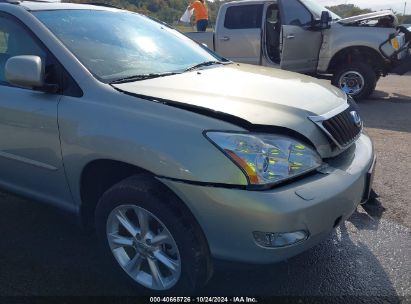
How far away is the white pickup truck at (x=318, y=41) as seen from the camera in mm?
7754

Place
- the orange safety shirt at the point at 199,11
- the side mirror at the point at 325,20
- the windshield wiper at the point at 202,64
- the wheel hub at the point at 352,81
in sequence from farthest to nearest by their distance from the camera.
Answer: the orange safety shirt at the point at 199,11 < the wheel hub at the point at 352,81 < the side mirror at the point at 325,20 < the windshield wiper at the point at 202,64

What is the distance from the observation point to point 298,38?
781 cm

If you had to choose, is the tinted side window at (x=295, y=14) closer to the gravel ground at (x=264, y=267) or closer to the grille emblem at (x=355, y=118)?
Answer: the gravel ground at (x=264, y=267)

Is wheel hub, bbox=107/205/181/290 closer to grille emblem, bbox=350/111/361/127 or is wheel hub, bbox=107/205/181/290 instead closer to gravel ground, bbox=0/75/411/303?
gravel ground, bbox=0/75/411/303

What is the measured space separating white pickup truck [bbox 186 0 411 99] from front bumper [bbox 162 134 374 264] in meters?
5.86

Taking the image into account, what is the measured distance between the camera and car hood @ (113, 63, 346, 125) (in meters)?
2.34

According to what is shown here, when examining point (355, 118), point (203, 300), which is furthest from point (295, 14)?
point (203, 300)

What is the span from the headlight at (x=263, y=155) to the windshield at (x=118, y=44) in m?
0.97

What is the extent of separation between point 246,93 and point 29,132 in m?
1.42

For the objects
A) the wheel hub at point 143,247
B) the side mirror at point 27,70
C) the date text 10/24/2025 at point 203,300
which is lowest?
the date text 10/24/2025 at point 203,300

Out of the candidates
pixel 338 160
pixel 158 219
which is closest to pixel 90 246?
pixel 158 219

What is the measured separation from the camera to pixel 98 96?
98.0 inches

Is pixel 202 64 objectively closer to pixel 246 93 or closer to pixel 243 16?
pixel 246 93

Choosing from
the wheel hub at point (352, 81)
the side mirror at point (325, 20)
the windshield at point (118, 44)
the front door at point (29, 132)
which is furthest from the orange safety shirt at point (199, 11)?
the front door at point (29, 132)
